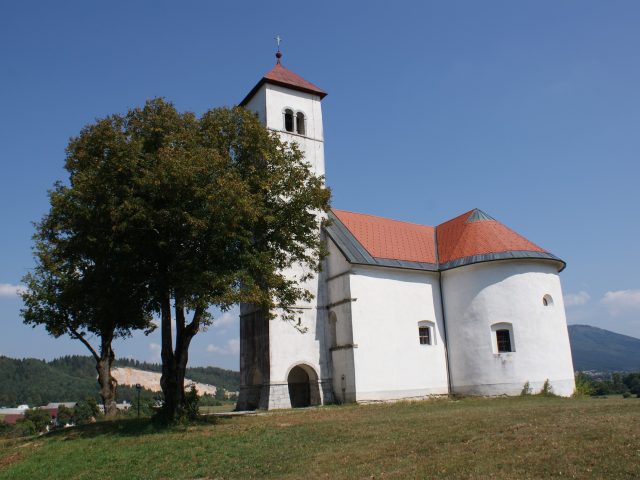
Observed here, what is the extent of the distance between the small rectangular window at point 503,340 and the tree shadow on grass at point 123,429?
15.5m

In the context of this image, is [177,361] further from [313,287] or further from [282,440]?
[313,287]

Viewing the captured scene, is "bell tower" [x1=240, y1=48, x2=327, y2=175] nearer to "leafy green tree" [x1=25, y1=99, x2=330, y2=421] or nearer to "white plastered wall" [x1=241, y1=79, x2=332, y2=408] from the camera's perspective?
"white plastered wall" [x1=241, y1=79, x2=332, y2=408]

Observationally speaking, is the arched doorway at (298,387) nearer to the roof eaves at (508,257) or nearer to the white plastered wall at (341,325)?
the white plastered wall at (341,325)

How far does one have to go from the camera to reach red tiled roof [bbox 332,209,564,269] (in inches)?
1156

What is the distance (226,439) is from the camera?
16.2m

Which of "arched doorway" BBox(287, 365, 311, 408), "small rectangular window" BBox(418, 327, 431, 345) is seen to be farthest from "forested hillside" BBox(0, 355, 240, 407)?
"small rectangular window" BBox(418, 327, 431, 345)

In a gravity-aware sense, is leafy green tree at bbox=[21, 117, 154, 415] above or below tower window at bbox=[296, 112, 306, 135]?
below

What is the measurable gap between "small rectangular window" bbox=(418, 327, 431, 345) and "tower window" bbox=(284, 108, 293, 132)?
13853 millimetres

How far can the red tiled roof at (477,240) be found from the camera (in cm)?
2945

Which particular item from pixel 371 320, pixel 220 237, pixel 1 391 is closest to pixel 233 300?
pixel 220 237

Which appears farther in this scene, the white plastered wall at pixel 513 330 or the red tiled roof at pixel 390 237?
the red tiled roof at pixel 390 237

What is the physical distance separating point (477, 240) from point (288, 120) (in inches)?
516

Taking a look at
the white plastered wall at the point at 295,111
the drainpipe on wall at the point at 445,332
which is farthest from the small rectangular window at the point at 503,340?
the white plastered wall at the point at 295,111

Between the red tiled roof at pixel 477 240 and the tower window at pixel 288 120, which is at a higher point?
the tower window at pixel 288 120
